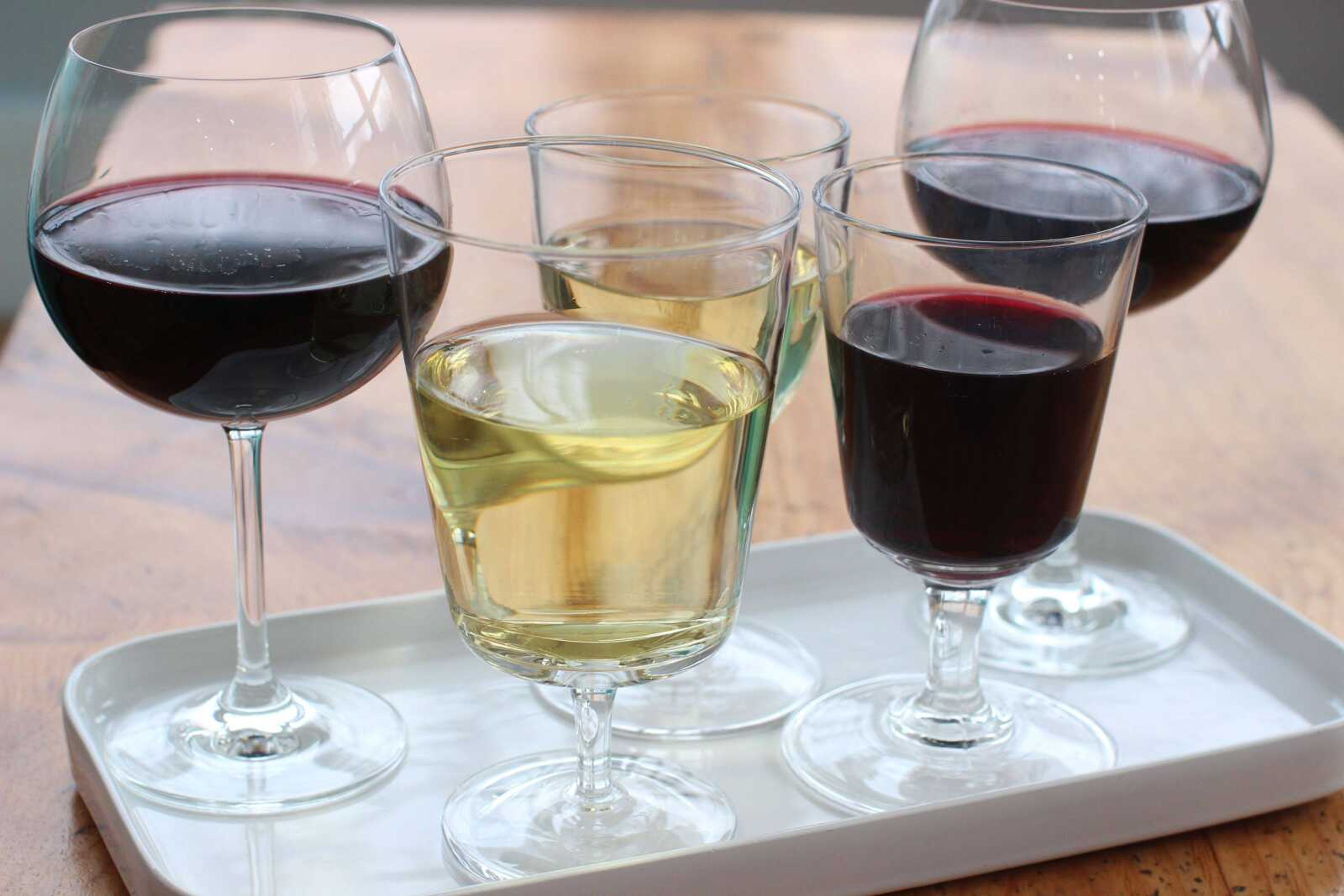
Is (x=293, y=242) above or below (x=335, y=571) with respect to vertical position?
above

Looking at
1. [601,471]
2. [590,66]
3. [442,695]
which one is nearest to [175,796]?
[442,695]

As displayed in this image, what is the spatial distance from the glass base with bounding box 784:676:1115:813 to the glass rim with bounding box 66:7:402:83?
0.38m

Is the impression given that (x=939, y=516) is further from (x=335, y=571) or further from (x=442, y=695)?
(x=335, y=571)

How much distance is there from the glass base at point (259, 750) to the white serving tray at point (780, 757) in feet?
0.03

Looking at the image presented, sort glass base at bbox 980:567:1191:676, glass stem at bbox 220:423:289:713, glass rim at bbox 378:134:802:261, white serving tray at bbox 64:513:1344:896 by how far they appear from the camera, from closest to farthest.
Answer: glass rim at bbox 378:134:802:261
white serving tray at bbox 64:513:1344:896
glass stem at bbox 220:423:289:713
glass base at bbox 980:567:1191:676

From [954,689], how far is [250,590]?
348 mm

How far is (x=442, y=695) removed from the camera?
0.87 metres

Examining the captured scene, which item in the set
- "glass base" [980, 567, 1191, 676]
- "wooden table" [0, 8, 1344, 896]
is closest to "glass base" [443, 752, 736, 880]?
"wooden table" [0, 8, 1344, 896]

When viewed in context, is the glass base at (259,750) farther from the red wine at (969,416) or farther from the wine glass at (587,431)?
the red wine at (969,416)

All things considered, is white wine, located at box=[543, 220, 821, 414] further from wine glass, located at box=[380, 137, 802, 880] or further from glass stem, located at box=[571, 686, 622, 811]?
glass stem, located at box=[571, 686, 622, 811]

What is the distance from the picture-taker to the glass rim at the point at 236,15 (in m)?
0.70

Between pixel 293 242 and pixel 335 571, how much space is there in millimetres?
309

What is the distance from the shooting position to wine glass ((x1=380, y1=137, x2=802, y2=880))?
0.63 metres

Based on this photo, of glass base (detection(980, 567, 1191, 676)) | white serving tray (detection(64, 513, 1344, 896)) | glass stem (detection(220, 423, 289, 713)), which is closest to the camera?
white serving tray (detection(64, 513, 1344, 896))
